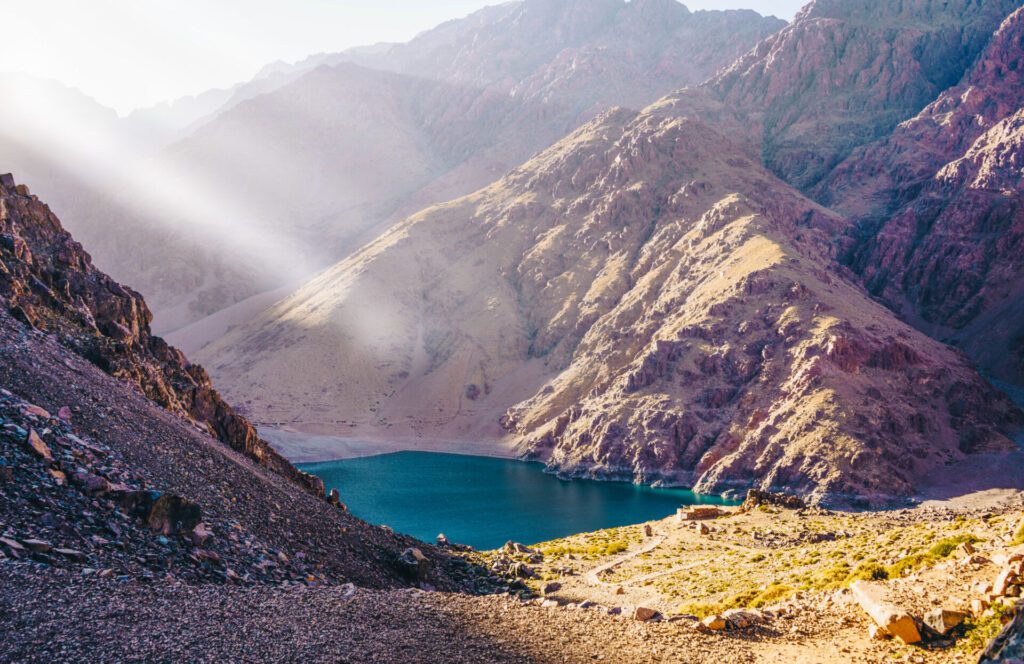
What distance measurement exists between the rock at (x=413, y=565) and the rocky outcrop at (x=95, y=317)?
9.99 meters

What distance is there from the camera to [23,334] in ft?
101

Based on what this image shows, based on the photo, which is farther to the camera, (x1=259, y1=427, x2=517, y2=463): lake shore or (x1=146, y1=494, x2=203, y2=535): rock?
(x1=259, y1=427, x2=517, y2=463): lake shore

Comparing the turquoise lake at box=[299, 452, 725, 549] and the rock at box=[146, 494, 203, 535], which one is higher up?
the turquoise lake at box=[299, 452, 725, 549]

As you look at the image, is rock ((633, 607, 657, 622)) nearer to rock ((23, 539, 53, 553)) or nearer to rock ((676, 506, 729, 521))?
rock ((23, 539, 53, 553))

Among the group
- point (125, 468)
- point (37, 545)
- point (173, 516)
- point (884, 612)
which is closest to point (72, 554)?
point (37, 545)

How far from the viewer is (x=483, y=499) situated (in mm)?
110875

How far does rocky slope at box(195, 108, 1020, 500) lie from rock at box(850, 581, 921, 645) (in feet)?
296

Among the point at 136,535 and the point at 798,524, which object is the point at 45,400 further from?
the point at 798,524

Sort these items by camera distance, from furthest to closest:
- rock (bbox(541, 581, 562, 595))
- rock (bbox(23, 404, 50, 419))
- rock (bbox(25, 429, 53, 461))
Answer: rock (bbox(541, 581, 562, 595)) < rock (bbox(23, 404, 50, 419)) < rock (bbox(25, 429, 53, 461))

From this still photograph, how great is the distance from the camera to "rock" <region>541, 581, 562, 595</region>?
137ft

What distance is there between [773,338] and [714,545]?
88244mm

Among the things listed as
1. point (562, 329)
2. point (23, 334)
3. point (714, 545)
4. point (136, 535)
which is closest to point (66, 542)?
point (136, 535)

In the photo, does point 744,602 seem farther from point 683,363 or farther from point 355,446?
point 355,446

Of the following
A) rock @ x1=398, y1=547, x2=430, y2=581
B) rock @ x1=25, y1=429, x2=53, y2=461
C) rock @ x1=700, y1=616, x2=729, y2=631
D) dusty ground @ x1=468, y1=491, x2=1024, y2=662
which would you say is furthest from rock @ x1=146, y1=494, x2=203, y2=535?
rock @ x1=700, y1=616, x2=729, y2=631
